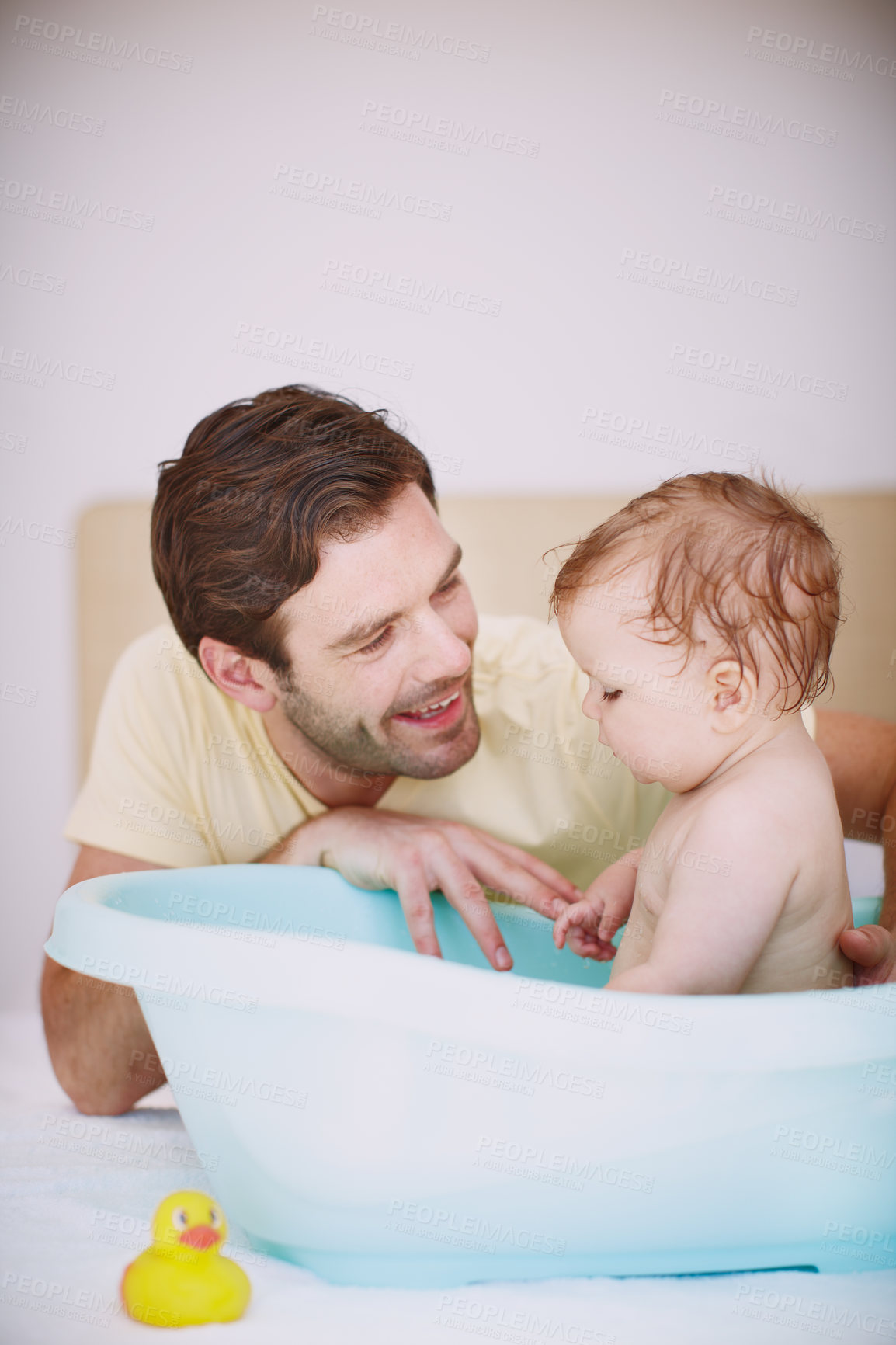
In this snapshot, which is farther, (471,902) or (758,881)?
(471,902)

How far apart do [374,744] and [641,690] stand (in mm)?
452

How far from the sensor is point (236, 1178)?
2.52 feet

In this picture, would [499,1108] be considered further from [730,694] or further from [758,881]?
[730,694]

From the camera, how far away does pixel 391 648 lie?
1161 mm

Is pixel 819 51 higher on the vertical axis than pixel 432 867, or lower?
higher

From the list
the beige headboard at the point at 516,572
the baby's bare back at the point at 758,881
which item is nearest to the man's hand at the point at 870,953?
the baby's bare back at the point at 758,881

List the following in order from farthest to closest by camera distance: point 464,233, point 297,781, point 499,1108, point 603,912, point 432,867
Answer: point 464,233 → point 297,781 → point 432,867 → point 603,912 → point 499,1108

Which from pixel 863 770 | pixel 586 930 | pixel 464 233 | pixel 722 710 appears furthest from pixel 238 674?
pixel 464 233

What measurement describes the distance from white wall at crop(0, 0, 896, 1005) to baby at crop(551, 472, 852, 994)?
944mm

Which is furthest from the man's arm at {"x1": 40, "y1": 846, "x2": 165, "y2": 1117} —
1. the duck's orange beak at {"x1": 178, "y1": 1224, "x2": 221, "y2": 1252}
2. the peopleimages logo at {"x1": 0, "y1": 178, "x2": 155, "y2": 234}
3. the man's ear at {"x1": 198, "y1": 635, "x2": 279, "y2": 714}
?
the peopleimages logo at {"x1": 0, "y1": 178, "x2": 155, "y2": 234}

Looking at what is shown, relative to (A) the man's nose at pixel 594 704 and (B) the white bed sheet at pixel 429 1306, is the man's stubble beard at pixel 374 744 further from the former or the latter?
(B) the white bed sheet at pixel 429 1306

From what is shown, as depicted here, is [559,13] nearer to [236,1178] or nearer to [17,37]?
[17,37]

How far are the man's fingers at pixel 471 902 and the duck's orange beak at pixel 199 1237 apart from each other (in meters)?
0.37

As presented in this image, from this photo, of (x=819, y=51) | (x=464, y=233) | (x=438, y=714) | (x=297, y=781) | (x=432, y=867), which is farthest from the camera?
(x=464, y=233)
